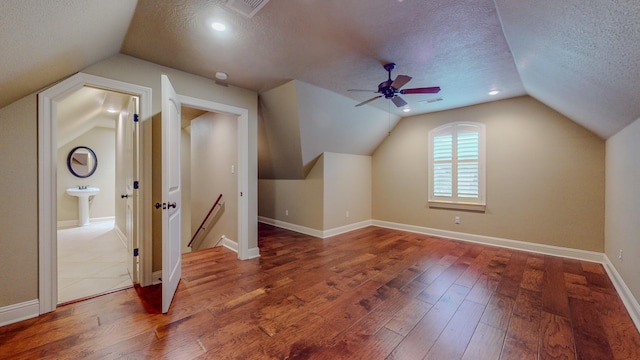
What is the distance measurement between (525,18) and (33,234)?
4.30m

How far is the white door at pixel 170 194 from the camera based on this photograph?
2.13 meters

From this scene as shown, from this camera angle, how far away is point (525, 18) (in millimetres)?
1755

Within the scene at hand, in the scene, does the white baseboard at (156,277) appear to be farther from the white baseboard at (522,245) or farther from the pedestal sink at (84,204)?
the pedestal sink at (84,204)

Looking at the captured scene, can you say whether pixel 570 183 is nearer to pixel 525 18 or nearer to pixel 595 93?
pixel 595 93

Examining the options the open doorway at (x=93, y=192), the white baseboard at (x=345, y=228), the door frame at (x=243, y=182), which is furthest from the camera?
the white baseboard at (x=345, y=228)

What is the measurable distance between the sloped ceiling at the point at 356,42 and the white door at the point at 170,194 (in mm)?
524

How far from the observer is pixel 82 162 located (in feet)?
19.0

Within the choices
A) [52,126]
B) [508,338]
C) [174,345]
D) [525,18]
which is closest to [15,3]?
[52,126]

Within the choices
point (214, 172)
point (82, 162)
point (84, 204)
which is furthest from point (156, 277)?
point (82, 162)

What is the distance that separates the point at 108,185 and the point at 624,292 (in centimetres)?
935

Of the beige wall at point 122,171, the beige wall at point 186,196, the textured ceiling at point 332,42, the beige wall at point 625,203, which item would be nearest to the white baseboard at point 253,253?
the beige wall at point 122,171

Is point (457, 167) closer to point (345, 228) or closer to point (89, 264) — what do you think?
point (345, 228)

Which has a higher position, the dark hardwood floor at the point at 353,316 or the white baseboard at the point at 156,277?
the white baseboard at the point at 156,277

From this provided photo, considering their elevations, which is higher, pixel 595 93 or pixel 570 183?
pixel 595 93
